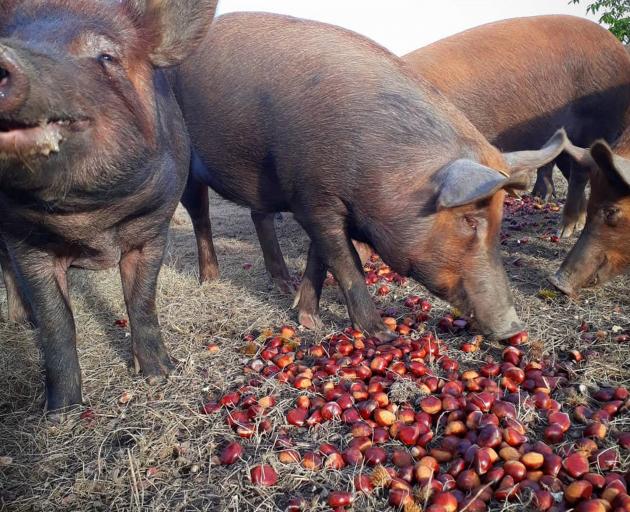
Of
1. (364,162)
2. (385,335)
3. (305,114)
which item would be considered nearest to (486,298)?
(385,335)

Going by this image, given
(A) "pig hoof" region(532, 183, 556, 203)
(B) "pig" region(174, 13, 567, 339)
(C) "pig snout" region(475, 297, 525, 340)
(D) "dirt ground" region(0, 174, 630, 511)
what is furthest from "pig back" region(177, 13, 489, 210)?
(A) "pig hoof" region(532, 183, 556, 203)

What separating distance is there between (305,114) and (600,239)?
2597 millimetres

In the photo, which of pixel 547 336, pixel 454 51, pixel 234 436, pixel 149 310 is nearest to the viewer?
pixel 234 436

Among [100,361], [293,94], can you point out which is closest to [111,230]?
[100,361]

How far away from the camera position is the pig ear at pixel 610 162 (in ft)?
12.5

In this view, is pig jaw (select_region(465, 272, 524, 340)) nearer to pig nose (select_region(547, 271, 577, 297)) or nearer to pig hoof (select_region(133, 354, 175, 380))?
pig nose (select_region(547, 271, 577, 297))

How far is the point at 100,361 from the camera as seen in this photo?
3.54 meters

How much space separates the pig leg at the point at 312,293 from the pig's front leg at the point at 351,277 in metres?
0.34

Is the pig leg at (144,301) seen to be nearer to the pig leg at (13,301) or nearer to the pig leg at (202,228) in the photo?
the pig leg at (13,301)

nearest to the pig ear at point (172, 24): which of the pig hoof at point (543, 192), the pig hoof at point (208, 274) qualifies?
the pig hoof at point (208, 274)

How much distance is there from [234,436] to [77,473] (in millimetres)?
710

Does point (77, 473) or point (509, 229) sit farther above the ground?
point (77, 473)

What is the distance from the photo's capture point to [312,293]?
407cm

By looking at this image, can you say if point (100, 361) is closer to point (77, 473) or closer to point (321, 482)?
point (77, 473)
